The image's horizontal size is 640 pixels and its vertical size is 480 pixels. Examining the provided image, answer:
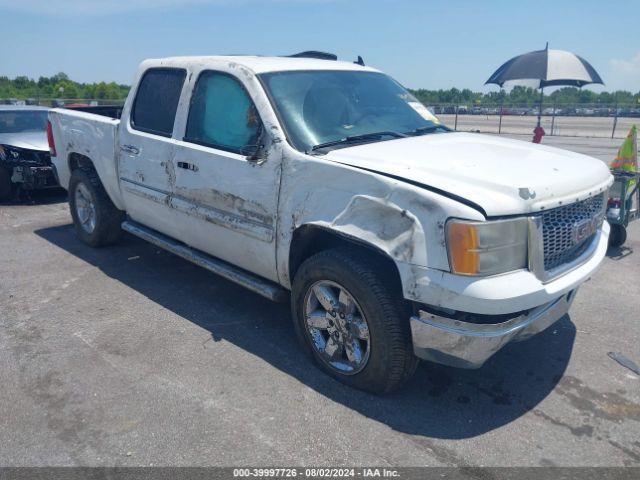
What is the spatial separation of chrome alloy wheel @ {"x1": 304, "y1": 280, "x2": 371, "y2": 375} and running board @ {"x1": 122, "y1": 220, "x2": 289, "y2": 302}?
376 mm

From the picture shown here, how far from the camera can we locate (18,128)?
910cm

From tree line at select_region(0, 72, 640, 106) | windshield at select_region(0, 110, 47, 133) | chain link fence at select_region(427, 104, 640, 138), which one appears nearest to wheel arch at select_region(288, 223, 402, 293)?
windshield at select_region(0, 110, 47, 133)

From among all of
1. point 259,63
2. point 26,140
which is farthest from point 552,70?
point 26,140

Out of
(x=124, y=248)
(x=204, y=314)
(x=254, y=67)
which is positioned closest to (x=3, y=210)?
(x=124, y=248)

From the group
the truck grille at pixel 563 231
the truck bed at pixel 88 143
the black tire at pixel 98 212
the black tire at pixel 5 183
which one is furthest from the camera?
the black tire at pixel 5 183

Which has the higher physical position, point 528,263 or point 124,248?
point 528,263

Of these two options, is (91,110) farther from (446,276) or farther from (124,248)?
(446,276)

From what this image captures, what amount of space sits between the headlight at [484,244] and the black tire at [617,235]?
13.0 feet

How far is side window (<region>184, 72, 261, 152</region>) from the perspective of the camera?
3.83 m

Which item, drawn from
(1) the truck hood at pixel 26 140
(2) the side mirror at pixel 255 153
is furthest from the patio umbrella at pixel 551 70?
(1) the truck hood at pixel 26 140

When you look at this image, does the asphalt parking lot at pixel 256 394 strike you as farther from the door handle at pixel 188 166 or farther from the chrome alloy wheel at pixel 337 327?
the door handle at pixel 188 166

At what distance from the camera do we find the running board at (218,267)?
3812 millimetres

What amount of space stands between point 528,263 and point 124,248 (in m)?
4.63

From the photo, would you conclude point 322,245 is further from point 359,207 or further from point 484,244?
point 484,244
